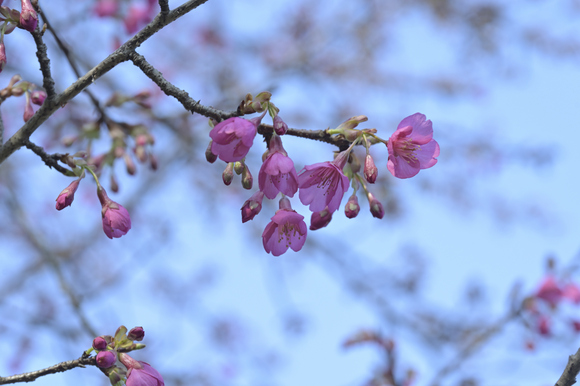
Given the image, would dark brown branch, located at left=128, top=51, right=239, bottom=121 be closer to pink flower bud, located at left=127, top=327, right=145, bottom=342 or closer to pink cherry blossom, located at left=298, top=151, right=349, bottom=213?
pink cherry blossom, located at left=298, top=151, right=349, bottom=213

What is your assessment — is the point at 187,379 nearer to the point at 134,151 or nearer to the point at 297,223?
the point at 134,151

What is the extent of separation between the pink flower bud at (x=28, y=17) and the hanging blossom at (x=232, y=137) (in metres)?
0.63

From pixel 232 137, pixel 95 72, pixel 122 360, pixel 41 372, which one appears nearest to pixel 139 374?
pixel 122 360

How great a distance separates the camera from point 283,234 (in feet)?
5.60

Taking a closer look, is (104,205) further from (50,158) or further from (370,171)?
(370,171)

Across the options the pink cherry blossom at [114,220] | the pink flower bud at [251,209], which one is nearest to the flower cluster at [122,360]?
the pink cherry blossom at [114,220]

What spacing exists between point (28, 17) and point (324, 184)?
1.04 meters

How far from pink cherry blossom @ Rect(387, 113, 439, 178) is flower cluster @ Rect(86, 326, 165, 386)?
99 centimetres

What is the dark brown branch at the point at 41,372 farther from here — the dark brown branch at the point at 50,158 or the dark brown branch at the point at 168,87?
the dark brown branch at the point at 168,87

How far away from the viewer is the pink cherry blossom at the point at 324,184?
60.7 inches

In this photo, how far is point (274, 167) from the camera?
1.47 meters

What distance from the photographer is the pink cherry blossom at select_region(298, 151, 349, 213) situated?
1541mm

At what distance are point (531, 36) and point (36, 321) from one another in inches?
307

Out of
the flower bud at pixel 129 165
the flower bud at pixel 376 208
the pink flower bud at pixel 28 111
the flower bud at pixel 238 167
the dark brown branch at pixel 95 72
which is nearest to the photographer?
the dark brown branch at pixel 95 72
